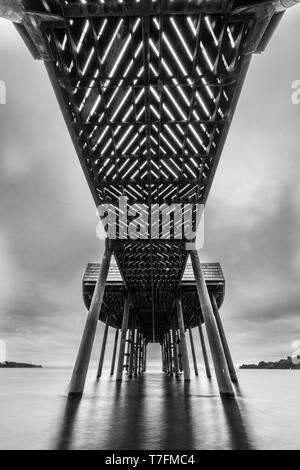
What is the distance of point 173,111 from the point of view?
549 cm

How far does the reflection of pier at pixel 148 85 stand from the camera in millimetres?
3807

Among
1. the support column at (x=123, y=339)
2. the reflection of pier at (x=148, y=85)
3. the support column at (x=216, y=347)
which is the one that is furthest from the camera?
the support column at (x=123, y=339)

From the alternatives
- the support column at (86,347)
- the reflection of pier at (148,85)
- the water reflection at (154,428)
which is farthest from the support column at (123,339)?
the water reflection at (154,428)

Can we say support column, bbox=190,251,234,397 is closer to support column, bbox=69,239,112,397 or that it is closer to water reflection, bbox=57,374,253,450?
water reflection, bbox=57,374,253,450

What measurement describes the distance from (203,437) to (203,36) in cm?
619

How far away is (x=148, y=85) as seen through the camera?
4793 millimetres

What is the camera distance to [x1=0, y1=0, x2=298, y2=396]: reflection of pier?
3807 mm

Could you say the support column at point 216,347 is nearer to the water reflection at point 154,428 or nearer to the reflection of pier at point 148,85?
the reflection of pier at point 148,85

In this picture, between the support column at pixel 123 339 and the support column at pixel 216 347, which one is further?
the support column at pixel 123 339

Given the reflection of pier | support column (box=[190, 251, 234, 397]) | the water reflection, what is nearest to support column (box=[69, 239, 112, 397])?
the reflection of pier

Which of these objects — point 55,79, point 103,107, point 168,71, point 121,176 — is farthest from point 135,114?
point 121,176

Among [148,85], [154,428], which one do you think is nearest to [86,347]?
[154,428]

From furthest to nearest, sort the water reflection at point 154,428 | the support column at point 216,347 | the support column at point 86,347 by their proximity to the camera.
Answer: the support column at point 86,347 → the support column at point 216,347 → the water reflection at point 154,428
